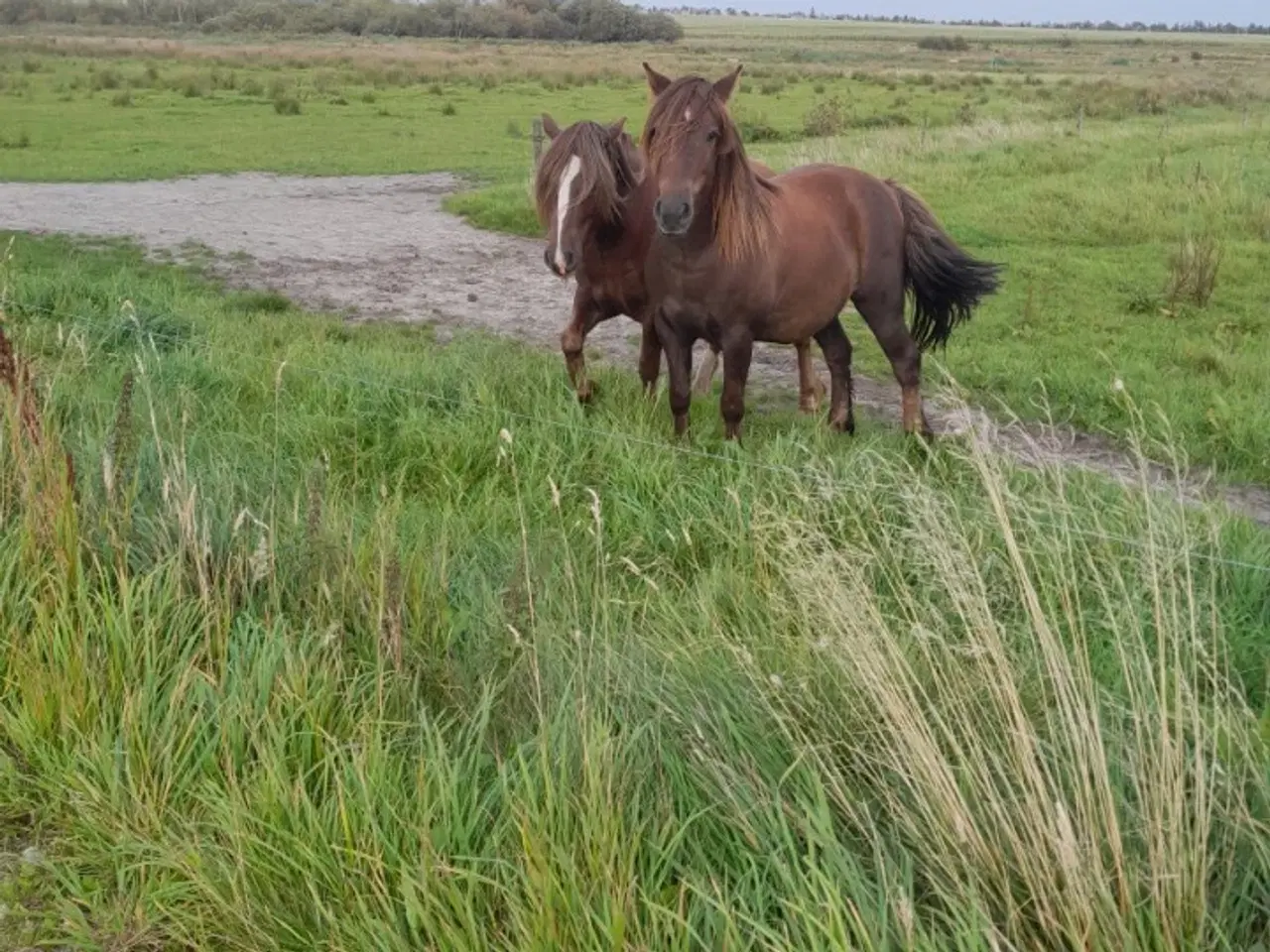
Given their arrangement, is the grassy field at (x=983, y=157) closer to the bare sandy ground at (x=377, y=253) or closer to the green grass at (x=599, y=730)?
the bare sandy ground at (x=377, y=253)

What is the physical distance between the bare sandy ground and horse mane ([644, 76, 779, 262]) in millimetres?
1834

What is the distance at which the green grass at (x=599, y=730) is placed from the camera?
219cm

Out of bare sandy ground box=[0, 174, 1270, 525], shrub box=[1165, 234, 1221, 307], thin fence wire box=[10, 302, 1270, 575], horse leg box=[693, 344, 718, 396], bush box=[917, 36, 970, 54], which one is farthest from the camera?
bush box=[917, 36, 970, 54]

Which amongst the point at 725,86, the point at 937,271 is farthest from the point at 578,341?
the point at 937,271

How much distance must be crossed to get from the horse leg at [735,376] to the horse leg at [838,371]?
98cm

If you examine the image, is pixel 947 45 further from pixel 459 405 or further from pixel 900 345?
pixel 459 405

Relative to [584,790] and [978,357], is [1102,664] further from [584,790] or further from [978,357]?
[978,357]

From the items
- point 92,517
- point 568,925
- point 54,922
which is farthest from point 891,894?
point 92,517

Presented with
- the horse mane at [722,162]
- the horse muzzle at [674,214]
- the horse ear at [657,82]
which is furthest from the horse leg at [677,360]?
the horse ear at [657,82]

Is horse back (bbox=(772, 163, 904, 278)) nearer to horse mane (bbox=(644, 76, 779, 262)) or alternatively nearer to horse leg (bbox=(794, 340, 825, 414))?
horse mane (bbox=(644, 76, 779, 262))

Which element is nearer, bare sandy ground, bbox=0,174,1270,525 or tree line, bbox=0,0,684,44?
bare sandy ground, bbox=0,174,1270,525

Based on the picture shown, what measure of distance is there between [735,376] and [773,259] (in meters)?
0.63

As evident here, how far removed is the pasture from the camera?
2.22 metres

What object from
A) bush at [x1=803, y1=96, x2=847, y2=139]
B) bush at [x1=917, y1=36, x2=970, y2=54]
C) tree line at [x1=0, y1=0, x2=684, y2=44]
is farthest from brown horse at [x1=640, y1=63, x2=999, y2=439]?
bush at [x1=917, y1=36, x2=970, y2=54]
